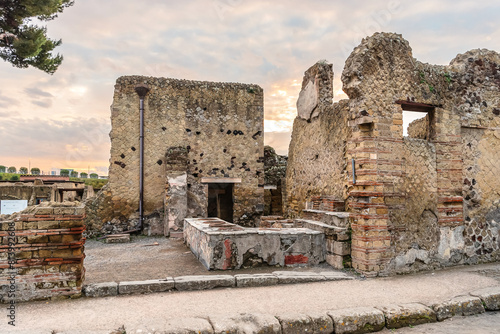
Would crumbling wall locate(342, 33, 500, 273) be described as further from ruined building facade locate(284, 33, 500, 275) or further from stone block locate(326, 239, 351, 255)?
stone block locate(326, 239, 351, 255)

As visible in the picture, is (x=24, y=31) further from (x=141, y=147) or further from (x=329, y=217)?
(x=329, y=217)

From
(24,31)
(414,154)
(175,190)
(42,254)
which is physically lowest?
(42,254)

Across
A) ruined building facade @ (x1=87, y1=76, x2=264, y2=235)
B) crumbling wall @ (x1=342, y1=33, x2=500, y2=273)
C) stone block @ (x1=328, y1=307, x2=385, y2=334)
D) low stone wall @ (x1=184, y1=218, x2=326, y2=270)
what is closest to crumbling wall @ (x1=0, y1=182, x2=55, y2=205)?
ruined building facade @ (x1=87, y1=76, x2=264, y2=235)

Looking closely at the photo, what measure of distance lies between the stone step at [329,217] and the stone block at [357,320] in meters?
2.28

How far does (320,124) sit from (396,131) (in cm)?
279

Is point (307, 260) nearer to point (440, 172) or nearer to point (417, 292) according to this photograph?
point (417, 292)

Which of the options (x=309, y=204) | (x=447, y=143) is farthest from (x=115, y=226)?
(x=447, y=143)

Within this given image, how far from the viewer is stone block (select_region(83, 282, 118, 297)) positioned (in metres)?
4.40

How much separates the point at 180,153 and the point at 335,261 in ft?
21.3

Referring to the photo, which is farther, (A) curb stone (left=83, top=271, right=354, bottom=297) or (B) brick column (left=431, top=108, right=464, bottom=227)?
(B) brick column (left=431, top=108, right=464, bottom=227)

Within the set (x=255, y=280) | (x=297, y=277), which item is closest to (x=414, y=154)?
(x=297, y=277)

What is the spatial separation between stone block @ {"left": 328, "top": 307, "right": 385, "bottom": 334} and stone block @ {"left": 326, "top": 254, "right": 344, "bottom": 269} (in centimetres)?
185

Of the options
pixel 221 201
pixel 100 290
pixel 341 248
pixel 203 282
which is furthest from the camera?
pixel 221 201

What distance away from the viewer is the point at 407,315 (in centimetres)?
404
